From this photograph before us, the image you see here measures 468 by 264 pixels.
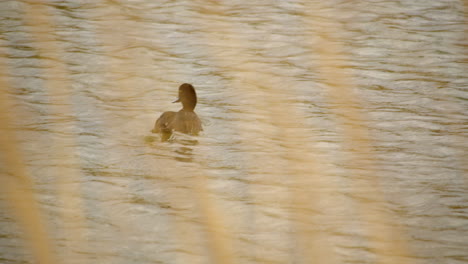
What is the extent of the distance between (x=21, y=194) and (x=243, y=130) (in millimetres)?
2564

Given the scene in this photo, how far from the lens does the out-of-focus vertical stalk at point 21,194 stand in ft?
21.8

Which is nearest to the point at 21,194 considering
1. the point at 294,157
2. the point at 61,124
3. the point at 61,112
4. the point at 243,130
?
the point at 61,124

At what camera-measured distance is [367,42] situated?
12.5 meters

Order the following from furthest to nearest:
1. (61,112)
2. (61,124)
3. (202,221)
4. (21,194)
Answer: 1. (61,112)
2. (61,124)
3. (21,194)
4. (202,221)

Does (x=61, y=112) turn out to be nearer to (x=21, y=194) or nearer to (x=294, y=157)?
(x=21, y=194)

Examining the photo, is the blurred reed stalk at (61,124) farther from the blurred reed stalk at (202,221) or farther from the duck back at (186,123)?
the duck back at (186,123)

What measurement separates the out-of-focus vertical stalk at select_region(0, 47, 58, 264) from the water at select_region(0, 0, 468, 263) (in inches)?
2.7

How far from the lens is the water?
23.0 feet

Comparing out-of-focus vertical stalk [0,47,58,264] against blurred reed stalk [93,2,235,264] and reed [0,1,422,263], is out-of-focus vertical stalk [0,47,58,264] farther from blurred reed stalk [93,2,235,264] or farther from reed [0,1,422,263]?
blurred reed stalk [93,2,235,264]

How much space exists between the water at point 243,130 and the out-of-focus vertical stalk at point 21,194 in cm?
7

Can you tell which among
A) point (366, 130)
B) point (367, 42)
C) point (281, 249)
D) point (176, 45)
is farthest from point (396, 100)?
point (281, 249)

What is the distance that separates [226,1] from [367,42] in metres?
2.70

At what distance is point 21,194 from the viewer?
7598mm

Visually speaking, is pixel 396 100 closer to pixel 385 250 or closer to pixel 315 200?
pixel 315 200
